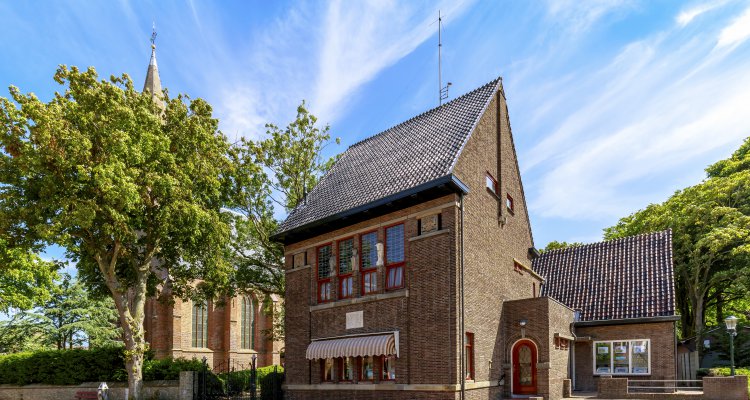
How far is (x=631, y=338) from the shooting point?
21.4 meters

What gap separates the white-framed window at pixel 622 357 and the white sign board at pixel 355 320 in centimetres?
1012

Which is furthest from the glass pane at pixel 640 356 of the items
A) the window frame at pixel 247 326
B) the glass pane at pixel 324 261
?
the window frame at pixel 247 326

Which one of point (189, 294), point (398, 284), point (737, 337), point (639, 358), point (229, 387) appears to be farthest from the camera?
point (737, 337)

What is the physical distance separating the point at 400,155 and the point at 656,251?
1236cm

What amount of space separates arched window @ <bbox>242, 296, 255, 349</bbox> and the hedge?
18414 millimetres

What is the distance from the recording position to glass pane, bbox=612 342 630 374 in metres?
21.4

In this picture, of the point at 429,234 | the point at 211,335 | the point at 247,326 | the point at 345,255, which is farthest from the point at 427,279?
the point at 247,326

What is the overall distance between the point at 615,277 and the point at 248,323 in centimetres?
3039

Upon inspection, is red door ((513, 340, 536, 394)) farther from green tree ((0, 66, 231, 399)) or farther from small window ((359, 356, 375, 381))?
green tree ((0, 66, 231, 399))

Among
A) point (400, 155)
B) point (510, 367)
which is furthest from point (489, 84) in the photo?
point (510, 367)

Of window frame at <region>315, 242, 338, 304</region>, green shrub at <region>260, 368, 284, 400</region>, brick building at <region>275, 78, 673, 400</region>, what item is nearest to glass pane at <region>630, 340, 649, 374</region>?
brick building at <region>275, 78, 673, 400</region>

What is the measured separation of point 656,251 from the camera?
24094 mm

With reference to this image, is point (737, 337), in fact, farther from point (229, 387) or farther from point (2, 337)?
point (2, 337)

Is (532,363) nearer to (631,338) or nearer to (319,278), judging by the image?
(631,338)
